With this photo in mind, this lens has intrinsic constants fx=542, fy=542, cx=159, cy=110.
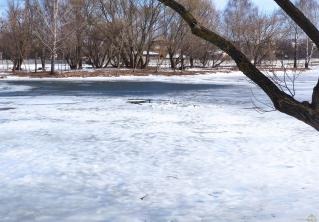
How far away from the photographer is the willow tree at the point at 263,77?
13.8 ft

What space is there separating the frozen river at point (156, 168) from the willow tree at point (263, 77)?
8.44ft

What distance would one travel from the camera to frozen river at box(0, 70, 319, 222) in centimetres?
696

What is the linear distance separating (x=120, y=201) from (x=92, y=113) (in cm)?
1102

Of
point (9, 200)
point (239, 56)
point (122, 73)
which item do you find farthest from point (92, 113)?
point (122, 73)

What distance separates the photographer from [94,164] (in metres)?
9.70

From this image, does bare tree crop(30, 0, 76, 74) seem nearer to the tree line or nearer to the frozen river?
the tree line

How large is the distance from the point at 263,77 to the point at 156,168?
17.1 feet

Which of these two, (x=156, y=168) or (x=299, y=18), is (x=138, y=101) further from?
(x=299, y=18)

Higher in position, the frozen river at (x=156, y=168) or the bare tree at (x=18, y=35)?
the bare tree at (x=18, y=35)

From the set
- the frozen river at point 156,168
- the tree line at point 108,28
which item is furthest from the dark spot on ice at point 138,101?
the tree line at point 108,28

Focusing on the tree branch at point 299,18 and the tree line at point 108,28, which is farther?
the tree line at point 108,28

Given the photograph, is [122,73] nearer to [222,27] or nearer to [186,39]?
[186,39]

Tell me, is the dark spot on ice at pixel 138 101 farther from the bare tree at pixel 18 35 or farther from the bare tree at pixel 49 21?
the bare tree at pixel 18 35

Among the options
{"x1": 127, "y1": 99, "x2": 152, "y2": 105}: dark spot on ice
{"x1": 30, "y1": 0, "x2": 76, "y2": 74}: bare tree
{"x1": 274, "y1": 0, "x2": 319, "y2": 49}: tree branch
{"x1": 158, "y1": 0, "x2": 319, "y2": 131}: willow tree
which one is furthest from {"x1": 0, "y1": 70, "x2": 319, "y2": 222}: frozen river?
{"x1": 30, "y1": 0, "x2": 76, "y2": 74}: bare tree
